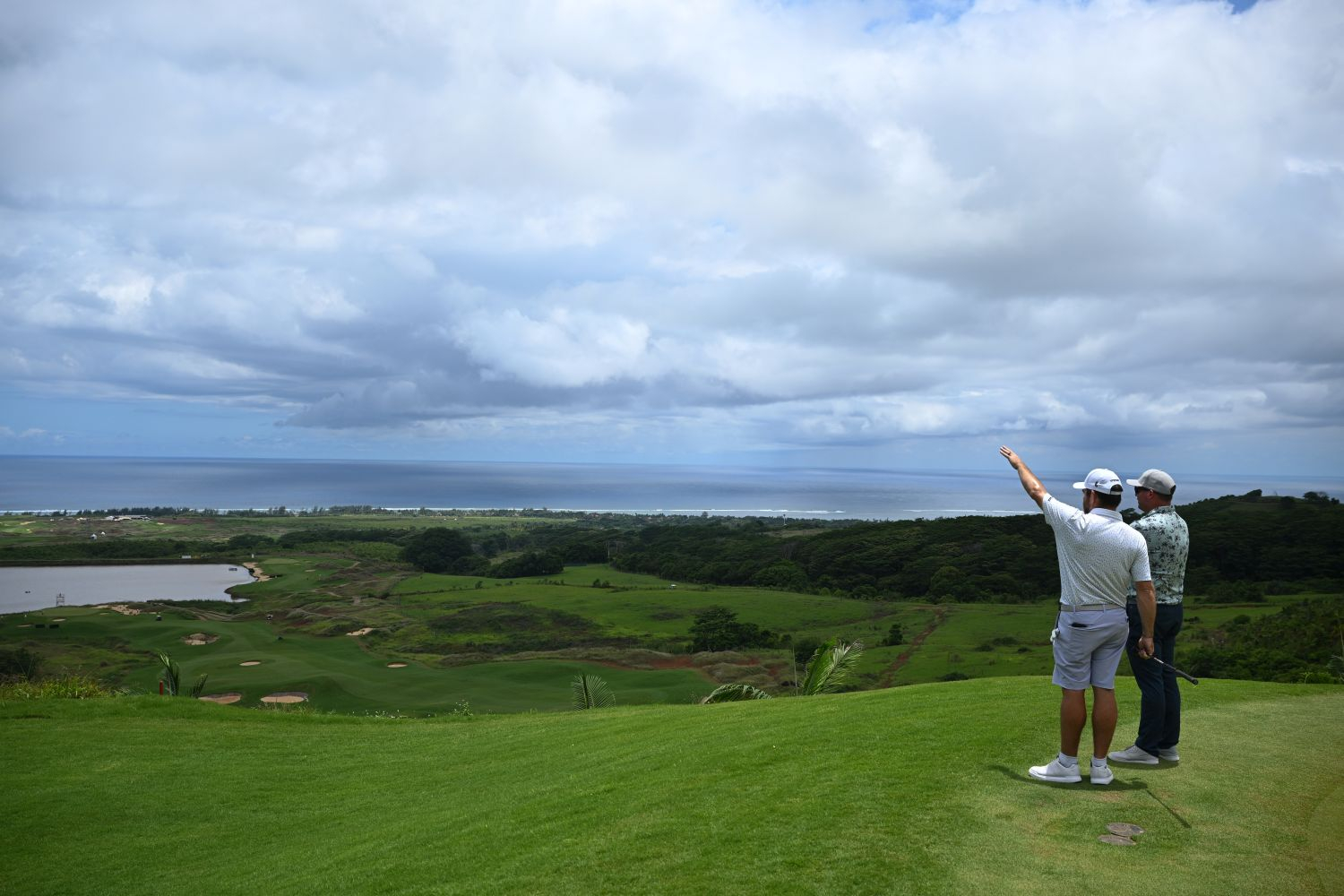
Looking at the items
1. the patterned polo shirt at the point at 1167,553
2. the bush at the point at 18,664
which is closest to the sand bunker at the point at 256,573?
the bush at the point at 18,664

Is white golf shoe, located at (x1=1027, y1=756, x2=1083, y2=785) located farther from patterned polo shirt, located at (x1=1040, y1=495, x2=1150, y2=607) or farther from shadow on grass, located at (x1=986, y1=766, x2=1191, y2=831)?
patterned polo shirt, located at (x1=1040, y1=495, x2=1150, y2=607)

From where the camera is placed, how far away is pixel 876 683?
34750 mm

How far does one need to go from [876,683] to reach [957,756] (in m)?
29.6

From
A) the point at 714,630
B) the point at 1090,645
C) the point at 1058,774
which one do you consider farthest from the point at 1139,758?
the point at 714,630

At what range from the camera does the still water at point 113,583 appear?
194ft

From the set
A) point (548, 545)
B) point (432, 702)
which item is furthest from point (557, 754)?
point (548, 545)

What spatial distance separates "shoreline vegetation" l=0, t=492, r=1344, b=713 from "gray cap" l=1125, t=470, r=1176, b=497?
28.2 ft

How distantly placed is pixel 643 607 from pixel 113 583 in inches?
1792

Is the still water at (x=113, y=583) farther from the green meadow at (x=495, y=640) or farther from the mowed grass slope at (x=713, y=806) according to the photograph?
the mowed grass slope at (x=713, y=806)

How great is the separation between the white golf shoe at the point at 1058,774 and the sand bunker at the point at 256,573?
7670cm

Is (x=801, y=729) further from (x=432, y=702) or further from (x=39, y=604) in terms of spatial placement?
(x=39, y=604)

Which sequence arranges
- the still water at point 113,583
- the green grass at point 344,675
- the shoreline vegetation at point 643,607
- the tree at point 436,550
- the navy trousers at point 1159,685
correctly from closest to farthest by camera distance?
the navy trousers at point 1159,685
the green grass at point 344,675
the shoreline vegetation at point 643,607
the still water at point 113,583
the tree at point 436,550

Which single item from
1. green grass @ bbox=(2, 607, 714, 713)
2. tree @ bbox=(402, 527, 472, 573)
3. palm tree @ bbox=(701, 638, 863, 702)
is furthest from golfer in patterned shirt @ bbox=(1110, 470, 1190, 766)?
tree @ bbox=(402, 527, 472, 573)

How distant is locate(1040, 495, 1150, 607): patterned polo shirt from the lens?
18.8 ft
